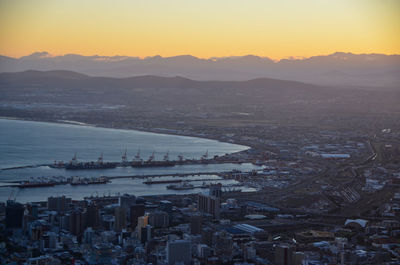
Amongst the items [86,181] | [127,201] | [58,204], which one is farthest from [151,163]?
[58,204]

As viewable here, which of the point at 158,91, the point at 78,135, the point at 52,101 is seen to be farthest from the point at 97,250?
the point at 158,91

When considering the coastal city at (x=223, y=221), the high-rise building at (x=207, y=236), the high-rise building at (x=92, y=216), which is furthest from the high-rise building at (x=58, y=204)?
the high-rise building at (x=207, y=236)

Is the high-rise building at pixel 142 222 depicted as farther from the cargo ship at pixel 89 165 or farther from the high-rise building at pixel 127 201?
the cargo ship at pixel 89 165

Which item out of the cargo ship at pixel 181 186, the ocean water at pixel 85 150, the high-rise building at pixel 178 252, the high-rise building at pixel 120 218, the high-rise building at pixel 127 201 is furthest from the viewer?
→ the cargo ship at pixel 181 186

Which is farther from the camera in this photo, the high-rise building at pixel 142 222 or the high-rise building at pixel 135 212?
the high-rise building at pixel 135 212

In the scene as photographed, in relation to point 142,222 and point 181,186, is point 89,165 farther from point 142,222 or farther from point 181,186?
point 142,222

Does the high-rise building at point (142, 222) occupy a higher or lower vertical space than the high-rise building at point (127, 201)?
lower

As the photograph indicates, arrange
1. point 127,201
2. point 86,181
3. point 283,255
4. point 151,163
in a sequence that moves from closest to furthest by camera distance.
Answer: point 283,255 < point 127,201 < point 86,181 < point 151,163
